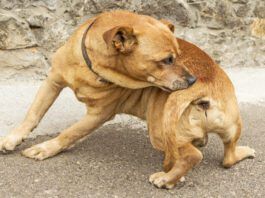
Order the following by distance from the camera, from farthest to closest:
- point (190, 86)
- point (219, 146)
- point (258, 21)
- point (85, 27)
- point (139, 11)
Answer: point (258, 21) → point (139, 11) → point (219, 146) → point (85, 27) → point (190, 86)

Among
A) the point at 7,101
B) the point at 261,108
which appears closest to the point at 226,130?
the point at 261,108

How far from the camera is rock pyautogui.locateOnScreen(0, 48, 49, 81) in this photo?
528 centimetres

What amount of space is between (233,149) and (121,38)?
1.18 m

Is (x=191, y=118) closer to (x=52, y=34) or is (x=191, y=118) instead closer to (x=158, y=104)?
(x=158, y=104)

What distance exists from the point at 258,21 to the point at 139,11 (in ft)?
5.25

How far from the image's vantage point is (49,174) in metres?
3.57

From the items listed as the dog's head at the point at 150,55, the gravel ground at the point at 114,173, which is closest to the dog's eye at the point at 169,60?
the dog's head at the point at 150,55

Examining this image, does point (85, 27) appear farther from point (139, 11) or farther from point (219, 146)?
point (139, 11)

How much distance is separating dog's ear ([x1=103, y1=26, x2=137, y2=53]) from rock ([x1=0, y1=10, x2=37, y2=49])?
216 cm

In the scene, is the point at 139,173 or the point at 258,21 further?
the point at 258,21

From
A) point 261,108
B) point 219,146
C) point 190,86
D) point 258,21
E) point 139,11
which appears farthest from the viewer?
point 258,21

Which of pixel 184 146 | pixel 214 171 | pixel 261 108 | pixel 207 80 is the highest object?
pixel 207 80

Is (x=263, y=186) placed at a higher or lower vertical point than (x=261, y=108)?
higher

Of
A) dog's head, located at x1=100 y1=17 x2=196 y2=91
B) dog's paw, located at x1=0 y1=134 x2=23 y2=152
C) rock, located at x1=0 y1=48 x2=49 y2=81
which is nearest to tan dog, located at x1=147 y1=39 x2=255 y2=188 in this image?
dog's head, located at x1=100 y1=17 x2=196 y2=91
